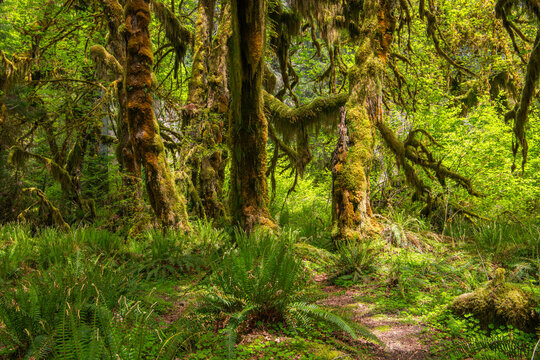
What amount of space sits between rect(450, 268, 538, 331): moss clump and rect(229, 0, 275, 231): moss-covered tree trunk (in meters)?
2.89

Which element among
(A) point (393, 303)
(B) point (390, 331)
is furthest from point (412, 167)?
(B) point (390, 331)

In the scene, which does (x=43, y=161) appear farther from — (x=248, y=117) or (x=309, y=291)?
(x=309, y=291)

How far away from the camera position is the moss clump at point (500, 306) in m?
2.60

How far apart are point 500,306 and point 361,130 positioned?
359cm

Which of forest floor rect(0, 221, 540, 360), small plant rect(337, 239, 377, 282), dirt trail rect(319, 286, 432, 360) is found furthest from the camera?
small plant rect(337, 239, 377, 282)

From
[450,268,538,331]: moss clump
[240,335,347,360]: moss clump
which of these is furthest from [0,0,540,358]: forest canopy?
[240,335,347,360]: moss clump

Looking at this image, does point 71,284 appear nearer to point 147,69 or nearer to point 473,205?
point 147,69

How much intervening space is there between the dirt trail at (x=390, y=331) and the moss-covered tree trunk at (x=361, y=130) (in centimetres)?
182

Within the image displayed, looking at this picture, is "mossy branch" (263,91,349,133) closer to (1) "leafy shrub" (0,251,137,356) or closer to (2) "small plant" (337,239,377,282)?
(2) "small plant" (337,239,377,282)

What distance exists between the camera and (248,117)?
4.93 metres

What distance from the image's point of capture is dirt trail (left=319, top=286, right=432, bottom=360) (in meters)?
2.48

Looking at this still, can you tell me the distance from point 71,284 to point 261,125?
322 centimetres

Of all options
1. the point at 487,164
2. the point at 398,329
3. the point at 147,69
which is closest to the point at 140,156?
the point at 147,69

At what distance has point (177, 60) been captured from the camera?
8617mm
